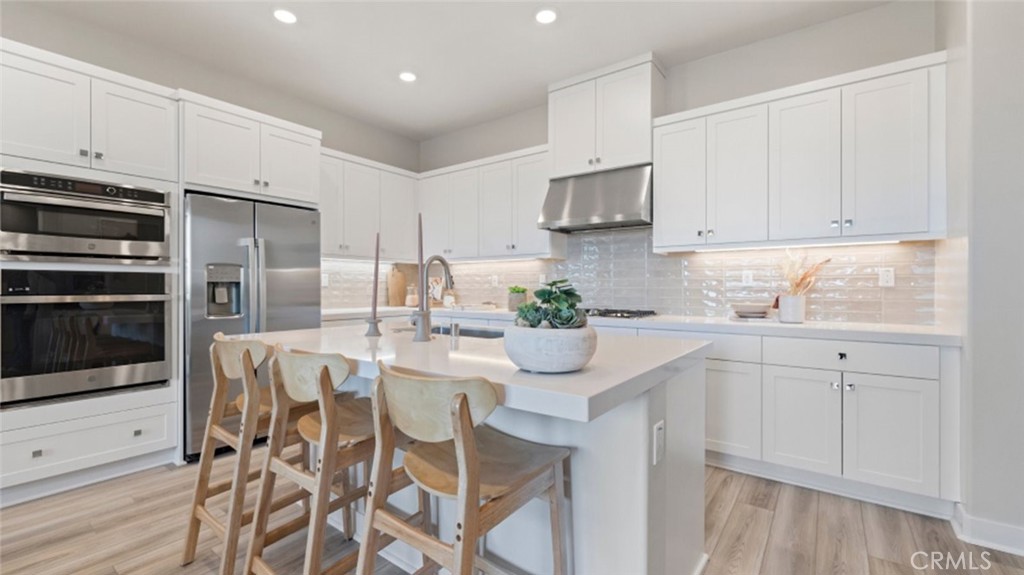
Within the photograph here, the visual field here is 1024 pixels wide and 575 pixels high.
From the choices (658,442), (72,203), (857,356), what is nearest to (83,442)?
(72,203)

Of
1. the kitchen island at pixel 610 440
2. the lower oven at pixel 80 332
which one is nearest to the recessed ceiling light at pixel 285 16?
the lower oven at pixel 80 332

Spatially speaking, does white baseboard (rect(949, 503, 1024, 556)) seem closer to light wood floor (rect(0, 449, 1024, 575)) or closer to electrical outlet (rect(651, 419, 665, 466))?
light wood floor (rect(0, 449, 1024, 575))

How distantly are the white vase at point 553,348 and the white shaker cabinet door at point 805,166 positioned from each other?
2262 millimetres

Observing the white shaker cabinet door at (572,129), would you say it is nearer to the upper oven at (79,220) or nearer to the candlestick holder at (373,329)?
the candlestick holder at (373,329)

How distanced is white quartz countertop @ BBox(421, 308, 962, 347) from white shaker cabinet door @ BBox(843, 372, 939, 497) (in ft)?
0.67

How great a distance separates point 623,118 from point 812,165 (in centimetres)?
131

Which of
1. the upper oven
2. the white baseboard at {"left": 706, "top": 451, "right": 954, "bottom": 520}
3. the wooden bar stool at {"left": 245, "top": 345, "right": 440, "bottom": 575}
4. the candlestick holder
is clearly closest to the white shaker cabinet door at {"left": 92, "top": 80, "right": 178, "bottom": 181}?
the upper oven

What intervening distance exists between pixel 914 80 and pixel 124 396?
490 centimetres

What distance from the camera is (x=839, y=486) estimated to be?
93.0 inches

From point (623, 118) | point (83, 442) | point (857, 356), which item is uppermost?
point (623, 118)

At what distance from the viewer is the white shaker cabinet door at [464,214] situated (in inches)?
172

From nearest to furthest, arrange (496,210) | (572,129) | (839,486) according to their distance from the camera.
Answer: (839,486)
(572,129)
(496,210)

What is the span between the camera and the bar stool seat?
1.11m

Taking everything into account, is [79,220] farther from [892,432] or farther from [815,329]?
[892,432]
